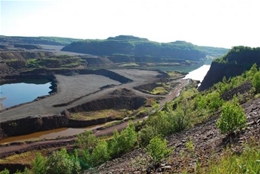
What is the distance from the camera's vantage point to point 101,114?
10469 cm

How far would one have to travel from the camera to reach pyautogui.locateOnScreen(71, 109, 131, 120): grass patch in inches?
3908

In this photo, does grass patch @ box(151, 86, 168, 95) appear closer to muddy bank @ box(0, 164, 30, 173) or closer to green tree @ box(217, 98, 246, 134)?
muddy bank @ box(0, 164, 30, 173)

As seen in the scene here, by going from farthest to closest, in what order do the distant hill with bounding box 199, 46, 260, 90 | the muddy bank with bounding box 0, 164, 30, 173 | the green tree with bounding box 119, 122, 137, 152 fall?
1. the distant hill with bounding box 199, 46, 260, 90
2. the muddy bank with bounding box 0, 164, 30, 173
3. the green tree with bounding box 119, 122, 137, 152

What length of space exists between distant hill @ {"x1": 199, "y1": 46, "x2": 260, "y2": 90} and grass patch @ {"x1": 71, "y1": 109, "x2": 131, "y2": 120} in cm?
5447

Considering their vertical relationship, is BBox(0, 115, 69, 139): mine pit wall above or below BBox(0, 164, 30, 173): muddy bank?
above

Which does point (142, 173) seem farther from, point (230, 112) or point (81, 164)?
point (81, 164)

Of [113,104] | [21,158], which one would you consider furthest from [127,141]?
[113,104]

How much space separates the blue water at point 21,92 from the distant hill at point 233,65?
84.2 metres

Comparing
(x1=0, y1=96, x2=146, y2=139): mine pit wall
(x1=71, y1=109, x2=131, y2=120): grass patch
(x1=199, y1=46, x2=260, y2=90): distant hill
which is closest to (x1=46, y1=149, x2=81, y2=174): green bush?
(x1=0, y1=96, x2=146, y2=139): mine pit wall

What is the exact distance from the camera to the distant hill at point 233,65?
144m

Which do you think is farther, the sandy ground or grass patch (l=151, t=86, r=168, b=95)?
grass patch (l=151, t=86, r=168, b=95)

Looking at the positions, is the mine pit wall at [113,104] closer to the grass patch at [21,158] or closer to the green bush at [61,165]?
the grass patch at [21,158]

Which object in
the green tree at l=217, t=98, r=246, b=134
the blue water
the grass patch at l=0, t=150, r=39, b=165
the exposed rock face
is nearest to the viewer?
the green tree at l=217, t=98, r=246, b=134

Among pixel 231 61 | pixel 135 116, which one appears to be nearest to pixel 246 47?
pixel 231 61
